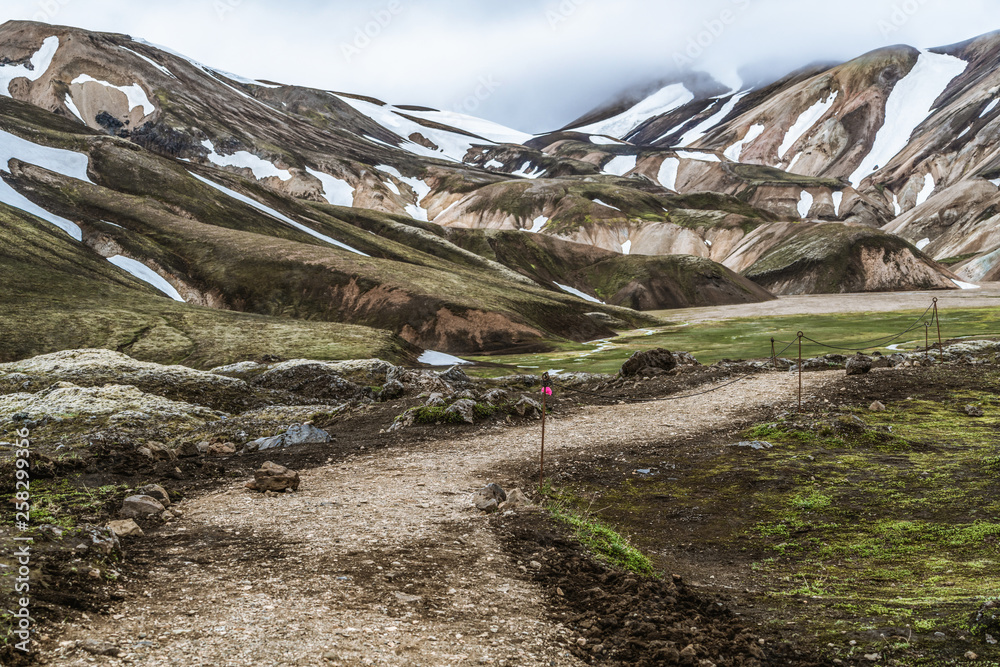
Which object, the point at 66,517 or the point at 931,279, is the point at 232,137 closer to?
the point at 931,279

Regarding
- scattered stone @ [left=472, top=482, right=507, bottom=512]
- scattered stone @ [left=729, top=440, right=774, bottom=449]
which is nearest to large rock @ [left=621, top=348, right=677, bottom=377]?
scattered stone @ [left=729, top=440, right=774, bottom=449]

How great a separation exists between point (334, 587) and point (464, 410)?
579 inches

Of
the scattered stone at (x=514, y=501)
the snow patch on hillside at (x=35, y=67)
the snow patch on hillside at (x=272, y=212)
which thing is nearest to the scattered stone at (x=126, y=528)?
the scattered stone at (x=514, y=501)

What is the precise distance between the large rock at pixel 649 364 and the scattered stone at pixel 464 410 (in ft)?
41.6

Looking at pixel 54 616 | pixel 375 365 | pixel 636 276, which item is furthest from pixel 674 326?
pixel 54 616

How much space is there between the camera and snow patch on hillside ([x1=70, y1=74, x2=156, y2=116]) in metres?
179

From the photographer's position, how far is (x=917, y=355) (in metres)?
35.5

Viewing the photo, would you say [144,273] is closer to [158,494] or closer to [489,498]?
[158,494]

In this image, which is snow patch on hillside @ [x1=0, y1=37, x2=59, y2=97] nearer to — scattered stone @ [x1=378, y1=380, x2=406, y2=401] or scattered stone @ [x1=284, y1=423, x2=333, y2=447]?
scattered stone @ [x1=378, y1=380, x2=406, y2=401]

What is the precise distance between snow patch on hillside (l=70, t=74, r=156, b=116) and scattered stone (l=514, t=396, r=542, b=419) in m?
192

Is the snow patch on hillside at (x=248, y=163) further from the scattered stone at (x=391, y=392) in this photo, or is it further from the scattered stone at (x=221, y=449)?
the scattered stone at (x=221, y=449)

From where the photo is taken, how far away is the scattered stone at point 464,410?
24.5 m

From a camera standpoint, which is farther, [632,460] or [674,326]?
[674,326]

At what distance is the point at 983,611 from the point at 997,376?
1001 inches
